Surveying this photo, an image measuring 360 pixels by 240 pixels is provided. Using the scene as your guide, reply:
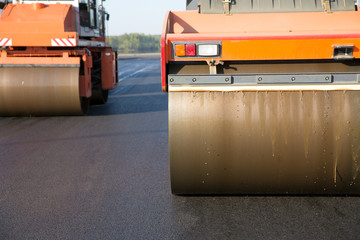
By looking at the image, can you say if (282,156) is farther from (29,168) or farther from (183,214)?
(29,168)

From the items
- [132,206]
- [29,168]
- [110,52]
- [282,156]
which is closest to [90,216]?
[132,206]

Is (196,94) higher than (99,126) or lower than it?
higher

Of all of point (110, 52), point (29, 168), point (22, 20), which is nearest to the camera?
point (29, 168)

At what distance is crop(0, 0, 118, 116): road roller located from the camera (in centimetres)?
991

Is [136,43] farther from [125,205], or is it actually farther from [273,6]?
[125,205]

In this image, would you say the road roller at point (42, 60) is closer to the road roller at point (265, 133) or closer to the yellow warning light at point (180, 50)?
the yellow warning light at point (180, 50)

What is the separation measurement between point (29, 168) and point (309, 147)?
3.39 metres

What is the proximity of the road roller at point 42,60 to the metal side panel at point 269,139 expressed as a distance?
5.71 metres

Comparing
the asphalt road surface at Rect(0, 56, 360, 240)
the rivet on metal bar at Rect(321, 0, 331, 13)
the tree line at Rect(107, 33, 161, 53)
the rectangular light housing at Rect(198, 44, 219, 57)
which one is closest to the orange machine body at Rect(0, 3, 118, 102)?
the asphalt road surface at Rect(0, 56, 360, 240)

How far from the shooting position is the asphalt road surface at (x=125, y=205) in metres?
4.03

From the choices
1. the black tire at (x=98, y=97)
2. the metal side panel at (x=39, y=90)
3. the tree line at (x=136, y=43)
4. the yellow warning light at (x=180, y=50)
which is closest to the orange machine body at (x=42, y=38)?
the metal side panel at (x=39, y=90)

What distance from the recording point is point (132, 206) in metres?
Answer: 4.70

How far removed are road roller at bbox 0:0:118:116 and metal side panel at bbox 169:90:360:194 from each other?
5708 millimetres

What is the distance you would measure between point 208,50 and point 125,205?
1706 mm
